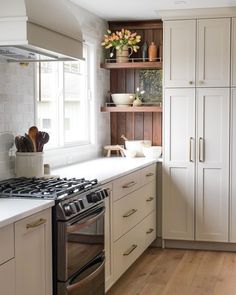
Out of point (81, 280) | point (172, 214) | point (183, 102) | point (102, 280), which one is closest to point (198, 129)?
point (183, 102)

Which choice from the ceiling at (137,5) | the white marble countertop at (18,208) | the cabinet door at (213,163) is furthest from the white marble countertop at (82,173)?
the ceiling at (137,5)

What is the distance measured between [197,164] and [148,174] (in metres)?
0.53

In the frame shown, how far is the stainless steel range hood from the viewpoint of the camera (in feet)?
9.69

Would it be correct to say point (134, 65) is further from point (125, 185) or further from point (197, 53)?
point (125, 185)

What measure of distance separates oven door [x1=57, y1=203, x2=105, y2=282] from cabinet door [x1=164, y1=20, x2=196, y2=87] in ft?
6.64

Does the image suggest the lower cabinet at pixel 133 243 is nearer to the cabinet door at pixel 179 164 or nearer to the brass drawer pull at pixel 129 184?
the cabinet door at pixel 179 164

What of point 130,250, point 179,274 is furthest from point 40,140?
point 179,274

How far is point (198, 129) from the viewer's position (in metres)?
5.14

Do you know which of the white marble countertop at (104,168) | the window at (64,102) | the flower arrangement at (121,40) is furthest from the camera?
the flower arrangement at (121,40)

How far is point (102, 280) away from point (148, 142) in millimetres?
2199

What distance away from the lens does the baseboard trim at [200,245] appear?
525cm

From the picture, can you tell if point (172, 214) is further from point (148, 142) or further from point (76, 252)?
point (76, 252)

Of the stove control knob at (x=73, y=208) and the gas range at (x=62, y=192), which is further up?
the gas range at (x=62, y=192)

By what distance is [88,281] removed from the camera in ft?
10.7
